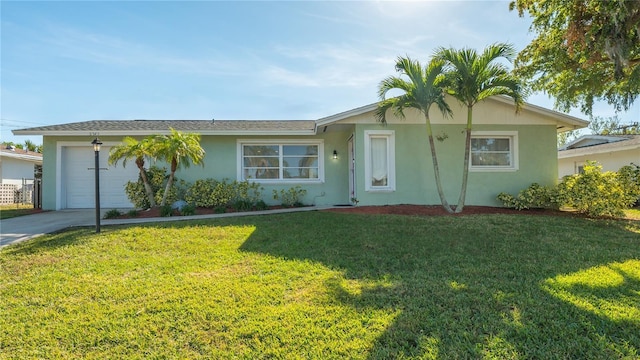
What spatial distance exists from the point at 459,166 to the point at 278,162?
621cm

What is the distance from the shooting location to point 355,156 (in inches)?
377

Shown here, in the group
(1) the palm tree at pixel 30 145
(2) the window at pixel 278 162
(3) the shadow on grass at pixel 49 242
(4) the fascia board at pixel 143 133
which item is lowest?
(3) the shadow on grass at pixel 49 242

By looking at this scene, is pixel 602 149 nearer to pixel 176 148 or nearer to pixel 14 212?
pixel 176 148

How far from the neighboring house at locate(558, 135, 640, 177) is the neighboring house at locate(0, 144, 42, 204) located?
28.7 meters

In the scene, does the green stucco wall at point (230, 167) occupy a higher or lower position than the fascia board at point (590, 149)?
lower

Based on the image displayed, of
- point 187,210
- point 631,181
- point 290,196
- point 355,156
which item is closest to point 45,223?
point 187,210

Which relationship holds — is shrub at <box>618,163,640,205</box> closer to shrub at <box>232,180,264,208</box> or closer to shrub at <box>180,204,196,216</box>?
shrub at <box>232,180,264,208</box>

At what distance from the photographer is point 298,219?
773cm

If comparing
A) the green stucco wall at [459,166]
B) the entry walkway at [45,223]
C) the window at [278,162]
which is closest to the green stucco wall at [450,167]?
the green stucco wall at [459,166]

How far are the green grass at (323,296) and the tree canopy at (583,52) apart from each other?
473 cm

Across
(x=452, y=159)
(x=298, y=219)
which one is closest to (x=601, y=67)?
(x=452, y=159)

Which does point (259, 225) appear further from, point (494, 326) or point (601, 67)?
point (601, 67)

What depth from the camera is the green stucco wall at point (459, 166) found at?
32.2 feet

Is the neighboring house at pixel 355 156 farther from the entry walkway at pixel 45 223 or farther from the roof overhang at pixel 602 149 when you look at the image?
the roof overhang at pixel 602 149
